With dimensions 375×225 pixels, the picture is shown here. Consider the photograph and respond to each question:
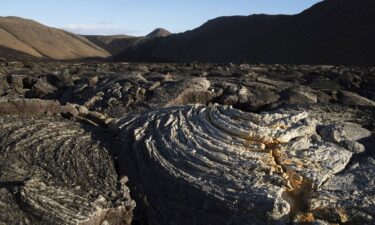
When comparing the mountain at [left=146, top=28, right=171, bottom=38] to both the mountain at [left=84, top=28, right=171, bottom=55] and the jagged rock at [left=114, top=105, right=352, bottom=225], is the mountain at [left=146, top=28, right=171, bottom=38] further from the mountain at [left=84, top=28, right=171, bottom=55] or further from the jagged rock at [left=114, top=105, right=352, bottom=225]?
the jagged rock at [left=114, top=105, right=352, bottom=225]

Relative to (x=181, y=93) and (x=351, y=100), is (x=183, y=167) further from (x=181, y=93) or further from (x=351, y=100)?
(x=351, y=100)

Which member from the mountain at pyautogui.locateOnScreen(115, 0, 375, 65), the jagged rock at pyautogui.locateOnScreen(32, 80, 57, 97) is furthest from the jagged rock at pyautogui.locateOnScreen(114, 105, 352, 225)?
the mountain at pyautogui.locateOnScreen(115, 0, 375, 65)

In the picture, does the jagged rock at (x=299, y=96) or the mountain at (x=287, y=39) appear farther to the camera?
the mountain at (x=287, y=39)

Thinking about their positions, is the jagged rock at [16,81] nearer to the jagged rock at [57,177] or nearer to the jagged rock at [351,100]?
the jagged rock at [351,100]

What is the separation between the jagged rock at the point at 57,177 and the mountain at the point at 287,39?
1486 inches

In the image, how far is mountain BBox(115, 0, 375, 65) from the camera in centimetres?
4819

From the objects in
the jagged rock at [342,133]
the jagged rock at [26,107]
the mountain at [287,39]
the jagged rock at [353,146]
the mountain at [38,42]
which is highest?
the jagged rock at [26,107]

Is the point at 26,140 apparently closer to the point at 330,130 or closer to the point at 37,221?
the point at 37,221

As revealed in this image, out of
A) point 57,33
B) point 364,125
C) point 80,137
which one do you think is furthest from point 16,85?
point 57,33

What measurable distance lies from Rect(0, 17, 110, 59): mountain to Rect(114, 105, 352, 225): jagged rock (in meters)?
66.4

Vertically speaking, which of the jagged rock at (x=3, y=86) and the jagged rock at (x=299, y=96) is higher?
the jagged rock at (x=3, y=86)

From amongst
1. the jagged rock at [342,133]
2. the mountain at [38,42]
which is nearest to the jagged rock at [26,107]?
the jagged rock at [342,133]

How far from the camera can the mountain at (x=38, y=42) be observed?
76.7m

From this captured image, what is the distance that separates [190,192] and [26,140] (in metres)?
1.44
